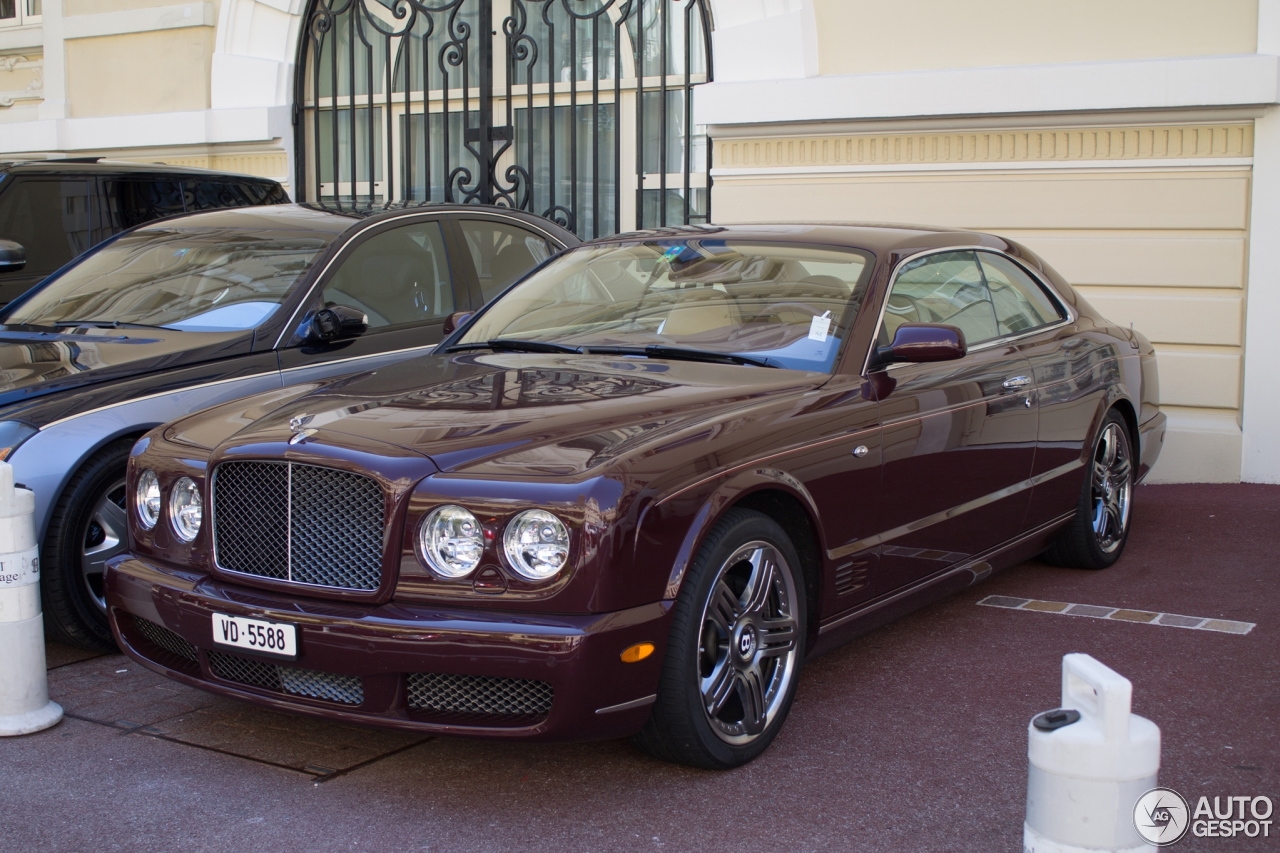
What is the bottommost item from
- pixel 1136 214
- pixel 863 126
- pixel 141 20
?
pixel 1136 214

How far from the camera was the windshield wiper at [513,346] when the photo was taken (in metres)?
4.57

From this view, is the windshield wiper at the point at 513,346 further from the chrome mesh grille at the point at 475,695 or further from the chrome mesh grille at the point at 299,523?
the chrome mesh grille at the point at 475,695

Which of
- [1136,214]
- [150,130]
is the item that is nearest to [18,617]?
[1136,214]

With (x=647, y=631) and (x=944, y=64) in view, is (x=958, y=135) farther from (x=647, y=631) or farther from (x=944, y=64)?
(x=647, y=631)

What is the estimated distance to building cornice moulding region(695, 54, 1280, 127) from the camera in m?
7.44

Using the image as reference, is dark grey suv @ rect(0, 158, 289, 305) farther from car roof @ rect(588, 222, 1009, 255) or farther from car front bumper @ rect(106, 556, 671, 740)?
car front bumper @ rect(106, 556, 671, 740)

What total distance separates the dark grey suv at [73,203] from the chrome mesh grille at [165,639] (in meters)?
4.03

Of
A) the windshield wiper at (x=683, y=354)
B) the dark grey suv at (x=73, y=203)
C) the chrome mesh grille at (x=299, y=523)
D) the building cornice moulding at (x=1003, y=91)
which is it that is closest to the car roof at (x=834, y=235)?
the windshield wiper at (x=683, y=354)

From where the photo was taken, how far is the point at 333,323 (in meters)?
5.61

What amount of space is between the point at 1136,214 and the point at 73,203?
20.3 feet

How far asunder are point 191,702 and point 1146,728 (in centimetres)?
309

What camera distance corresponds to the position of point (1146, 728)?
82.7 inches

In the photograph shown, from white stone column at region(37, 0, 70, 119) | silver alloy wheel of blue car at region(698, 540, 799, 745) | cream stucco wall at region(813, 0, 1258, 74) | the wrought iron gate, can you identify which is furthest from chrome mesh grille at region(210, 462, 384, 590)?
white stone column at region(37, 0, 70, 119)

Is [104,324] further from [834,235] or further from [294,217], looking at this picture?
[834,235]
